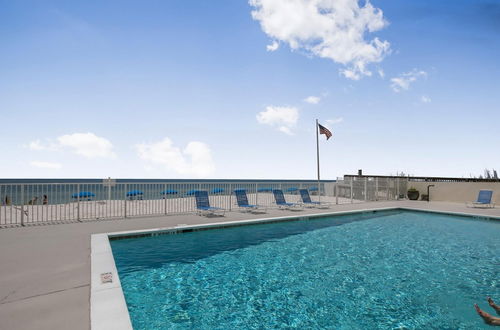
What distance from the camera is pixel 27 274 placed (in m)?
3.99

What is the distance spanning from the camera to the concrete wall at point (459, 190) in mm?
15508

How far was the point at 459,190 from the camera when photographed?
54.7 ft

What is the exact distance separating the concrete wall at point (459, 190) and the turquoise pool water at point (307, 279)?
949 centimetres

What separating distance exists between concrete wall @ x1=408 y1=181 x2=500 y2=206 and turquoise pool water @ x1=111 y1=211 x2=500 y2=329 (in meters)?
9.49

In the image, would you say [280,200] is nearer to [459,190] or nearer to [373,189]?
[373,189]

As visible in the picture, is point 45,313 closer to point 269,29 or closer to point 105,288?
point 105,288

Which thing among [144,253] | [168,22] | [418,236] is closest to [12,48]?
[168,22]

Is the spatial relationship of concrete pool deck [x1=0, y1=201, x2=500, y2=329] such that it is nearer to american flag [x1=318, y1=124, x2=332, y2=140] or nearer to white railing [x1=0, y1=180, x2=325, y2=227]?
white railing [x1=0, y1=180, x2=325, y2=227]

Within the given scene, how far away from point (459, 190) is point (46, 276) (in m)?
19.9

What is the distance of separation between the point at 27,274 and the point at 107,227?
11.9 feet

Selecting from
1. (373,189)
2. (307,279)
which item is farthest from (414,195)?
(307,279)

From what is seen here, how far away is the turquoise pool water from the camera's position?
132 inches

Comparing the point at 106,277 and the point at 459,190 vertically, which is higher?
the point at 459,190

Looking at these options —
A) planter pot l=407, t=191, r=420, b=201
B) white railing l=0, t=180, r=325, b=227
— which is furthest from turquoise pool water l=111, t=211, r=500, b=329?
planter pot l=407, t=191, r=420, b=201
